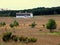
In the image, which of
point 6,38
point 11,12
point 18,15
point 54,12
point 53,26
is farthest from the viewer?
point 18,15

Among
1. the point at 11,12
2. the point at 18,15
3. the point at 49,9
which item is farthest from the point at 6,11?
the point at 49,9

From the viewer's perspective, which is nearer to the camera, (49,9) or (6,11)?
(49,9)

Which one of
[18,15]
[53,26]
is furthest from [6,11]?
[53,26]

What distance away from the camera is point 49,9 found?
148m

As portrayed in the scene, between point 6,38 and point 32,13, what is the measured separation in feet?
446

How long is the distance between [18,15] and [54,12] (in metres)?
35.2

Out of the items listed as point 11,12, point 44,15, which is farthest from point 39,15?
point 11,12

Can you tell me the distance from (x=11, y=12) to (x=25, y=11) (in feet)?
58.4

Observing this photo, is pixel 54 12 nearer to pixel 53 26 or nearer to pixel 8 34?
pixel 53 26

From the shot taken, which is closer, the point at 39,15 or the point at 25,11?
the point at 39,15

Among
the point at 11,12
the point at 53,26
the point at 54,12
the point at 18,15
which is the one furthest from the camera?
the point at 18,15

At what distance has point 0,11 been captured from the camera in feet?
541

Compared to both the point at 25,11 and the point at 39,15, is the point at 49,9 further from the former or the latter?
the point at 25,11

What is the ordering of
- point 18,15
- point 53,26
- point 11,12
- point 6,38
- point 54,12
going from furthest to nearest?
point 18,15 → point 11,12 → point 54,12 → point 53,26 → point 6,38
